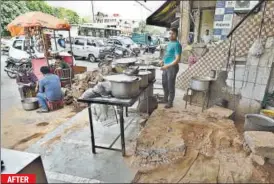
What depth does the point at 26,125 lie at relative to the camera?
12.9ft

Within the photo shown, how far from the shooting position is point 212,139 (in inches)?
112

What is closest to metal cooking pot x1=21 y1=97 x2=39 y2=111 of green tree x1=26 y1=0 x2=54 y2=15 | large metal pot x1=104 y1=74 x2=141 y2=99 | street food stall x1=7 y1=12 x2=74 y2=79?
street food stall x1=7 y1=12 x2=74 y2=79

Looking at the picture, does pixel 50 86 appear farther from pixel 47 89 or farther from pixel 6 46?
pixel 6 46

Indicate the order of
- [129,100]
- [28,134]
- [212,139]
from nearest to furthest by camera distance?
[129,100] < [212,139] < [28,134]

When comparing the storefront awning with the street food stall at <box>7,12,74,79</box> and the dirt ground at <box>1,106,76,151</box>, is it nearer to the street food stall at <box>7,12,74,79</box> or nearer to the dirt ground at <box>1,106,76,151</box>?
the street food stall at <box>7,12,74,79</box>

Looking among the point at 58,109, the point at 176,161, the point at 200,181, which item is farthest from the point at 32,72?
the point at 200,181

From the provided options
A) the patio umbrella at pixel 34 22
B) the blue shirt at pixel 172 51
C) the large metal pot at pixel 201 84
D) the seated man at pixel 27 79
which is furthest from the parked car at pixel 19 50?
the large metal pot at pixel 201 84

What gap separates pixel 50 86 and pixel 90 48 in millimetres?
7240

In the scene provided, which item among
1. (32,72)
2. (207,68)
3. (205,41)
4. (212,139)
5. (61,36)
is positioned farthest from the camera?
(61,36)

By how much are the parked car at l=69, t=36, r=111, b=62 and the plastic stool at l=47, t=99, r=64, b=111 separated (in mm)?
6586

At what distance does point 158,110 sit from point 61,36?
23.6ft

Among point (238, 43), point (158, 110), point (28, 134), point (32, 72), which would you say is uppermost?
point (238, 43)

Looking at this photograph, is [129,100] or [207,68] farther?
[207,68]

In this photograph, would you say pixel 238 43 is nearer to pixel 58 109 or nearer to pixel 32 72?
pixel 58 109
